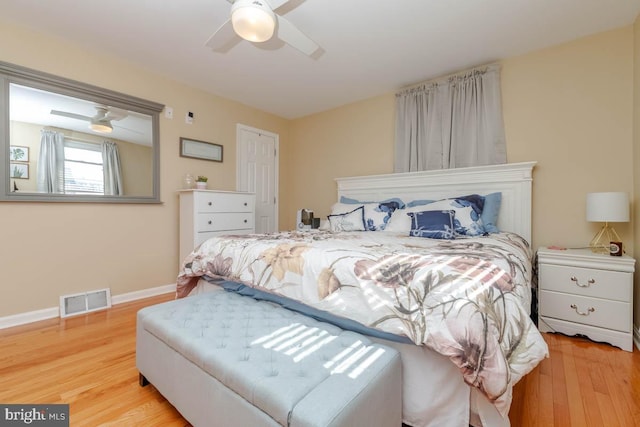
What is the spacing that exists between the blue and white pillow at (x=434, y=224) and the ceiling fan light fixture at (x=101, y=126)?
2.99 metres

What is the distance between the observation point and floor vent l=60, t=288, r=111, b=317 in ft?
8.19

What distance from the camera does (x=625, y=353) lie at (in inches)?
73.5

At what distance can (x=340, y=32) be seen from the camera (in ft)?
7.79

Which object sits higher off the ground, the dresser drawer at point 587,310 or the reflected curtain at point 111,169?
the reflected curtain at point 111,169

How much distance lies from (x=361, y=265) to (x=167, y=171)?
279 centimetres

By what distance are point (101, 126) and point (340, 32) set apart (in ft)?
7.79

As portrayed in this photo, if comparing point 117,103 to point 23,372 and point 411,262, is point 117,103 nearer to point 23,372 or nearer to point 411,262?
point 23,372

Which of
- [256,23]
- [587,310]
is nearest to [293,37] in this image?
[256,23]

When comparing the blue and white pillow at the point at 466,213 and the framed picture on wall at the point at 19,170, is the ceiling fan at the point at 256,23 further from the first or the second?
the framed picture on wall at the point at 19,170

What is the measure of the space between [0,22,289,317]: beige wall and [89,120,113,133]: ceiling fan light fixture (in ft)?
1.18

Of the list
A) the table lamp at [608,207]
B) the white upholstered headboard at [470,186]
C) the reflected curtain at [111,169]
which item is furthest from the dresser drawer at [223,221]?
the table lamp at [608,207]

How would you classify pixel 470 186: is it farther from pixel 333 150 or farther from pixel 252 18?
pixel 252 18

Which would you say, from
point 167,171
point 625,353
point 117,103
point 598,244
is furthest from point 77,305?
point 598,244

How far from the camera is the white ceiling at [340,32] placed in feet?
6.82
